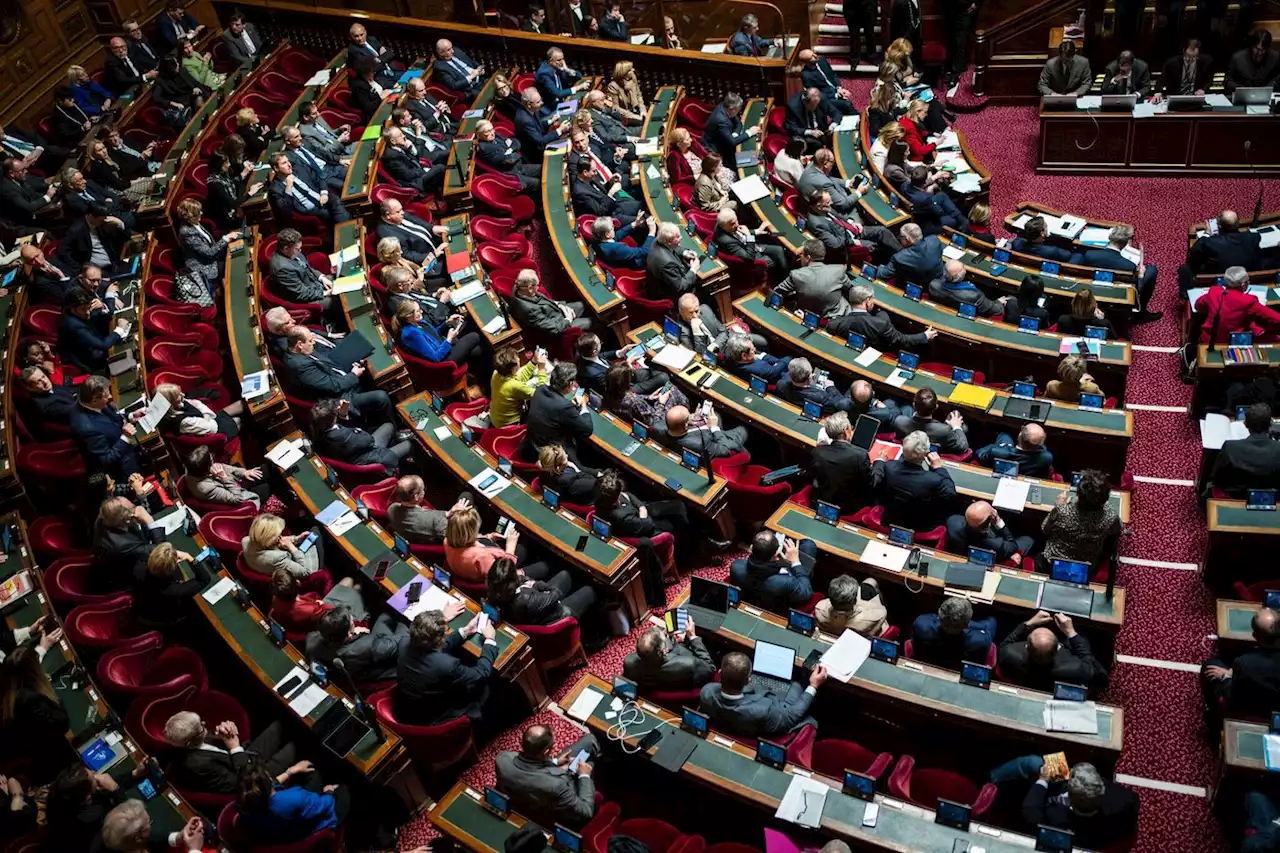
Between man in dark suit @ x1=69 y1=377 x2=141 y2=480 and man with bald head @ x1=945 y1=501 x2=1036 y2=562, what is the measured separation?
6.42 metres

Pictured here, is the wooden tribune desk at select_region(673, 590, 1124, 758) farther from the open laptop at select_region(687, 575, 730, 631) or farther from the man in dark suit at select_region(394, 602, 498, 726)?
the man in dark suit at select_region(394, 602, 498, 726)

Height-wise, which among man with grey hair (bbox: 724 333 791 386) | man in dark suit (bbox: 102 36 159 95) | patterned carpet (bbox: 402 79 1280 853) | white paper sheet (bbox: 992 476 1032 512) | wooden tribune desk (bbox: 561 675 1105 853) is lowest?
patterned carpet (bbox: 402 79 1280 853)

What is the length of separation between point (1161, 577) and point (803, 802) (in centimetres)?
353

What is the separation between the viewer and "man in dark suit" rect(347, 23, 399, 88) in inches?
533

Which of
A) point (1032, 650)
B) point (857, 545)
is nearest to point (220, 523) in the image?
point (857, 545)

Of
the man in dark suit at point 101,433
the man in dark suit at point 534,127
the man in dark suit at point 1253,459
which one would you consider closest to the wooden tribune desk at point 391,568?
the man in dark suit at point 101,433

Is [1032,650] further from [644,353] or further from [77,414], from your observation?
[77,414]

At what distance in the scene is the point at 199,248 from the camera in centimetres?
1085

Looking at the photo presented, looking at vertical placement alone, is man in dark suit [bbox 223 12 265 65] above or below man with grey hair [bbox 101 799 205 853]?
above

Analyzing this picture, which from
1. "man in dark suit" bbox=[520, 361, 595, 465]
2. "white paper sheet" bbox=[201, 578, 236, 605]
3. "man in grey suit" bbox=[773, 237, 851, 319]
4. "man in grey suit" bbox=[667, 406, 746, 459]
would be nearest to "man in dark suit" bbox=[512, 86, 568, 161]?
"man in grey suit" bbox=[773, 237, 851, 319]

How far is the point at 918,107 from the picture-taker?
1185 cm

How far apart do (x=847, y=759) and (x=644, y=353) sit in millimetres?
4203

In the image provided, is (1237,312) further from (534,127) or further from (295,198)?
(295,198)

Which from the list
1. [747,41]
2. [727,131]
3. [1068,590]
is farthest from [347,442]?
[747,41]
